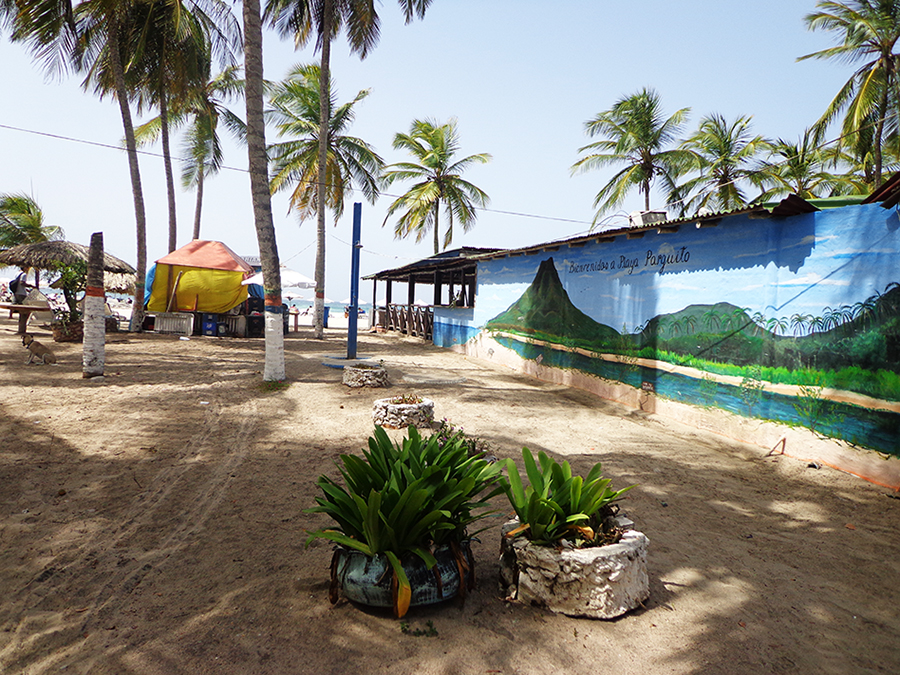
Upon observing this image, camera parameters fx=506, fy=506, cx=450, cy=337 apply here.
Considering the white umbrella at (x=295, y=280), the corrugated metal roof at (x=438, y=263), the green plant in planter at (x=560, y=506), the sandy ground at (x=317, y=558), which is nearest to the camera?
the sandy ground at (x=317, y=558)

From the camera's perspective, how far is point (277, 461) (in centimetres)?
520

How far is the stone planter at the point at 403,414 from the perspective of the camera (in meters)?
6.37

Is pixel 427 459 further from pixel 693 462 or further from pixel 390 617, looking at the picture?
pixel 693 462

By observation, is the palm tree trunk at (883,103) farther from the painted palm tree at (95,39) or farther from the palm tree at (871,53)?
the painted palm tree at (95,39)

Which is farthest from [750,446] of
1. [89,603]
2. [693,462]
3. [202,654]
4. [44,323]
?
[44,323]

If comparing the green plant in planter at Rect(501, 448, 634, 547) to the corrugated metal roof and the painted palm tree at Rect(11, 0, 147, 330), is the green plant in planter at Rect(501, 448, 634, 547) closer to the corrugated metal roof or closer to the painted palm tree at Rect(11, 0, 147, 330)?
the corrugated metal roof

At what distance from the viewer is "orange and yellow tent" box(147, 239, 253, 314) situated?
54.8 feet

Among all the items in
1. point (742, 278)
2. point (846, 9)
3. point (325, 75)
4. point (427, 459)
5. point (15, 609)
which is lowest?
point (15, 609)

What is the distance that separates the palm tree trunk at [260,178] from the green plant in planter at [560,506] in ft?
21.3

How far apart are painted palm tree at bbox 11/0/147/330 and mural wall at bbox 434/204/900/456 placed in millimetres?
13438

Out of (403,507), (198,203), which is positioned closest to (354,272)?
(403,507)

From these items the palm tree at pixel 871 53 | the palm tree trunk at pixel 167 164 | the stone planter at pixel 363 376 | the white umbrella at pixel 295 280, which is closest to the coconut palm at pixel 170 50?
the palm tree trunk at pixel 167 164

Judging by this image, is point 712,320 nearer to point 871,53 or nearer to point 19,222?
point 871,53

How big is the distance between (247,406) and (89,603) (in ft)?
15.3
